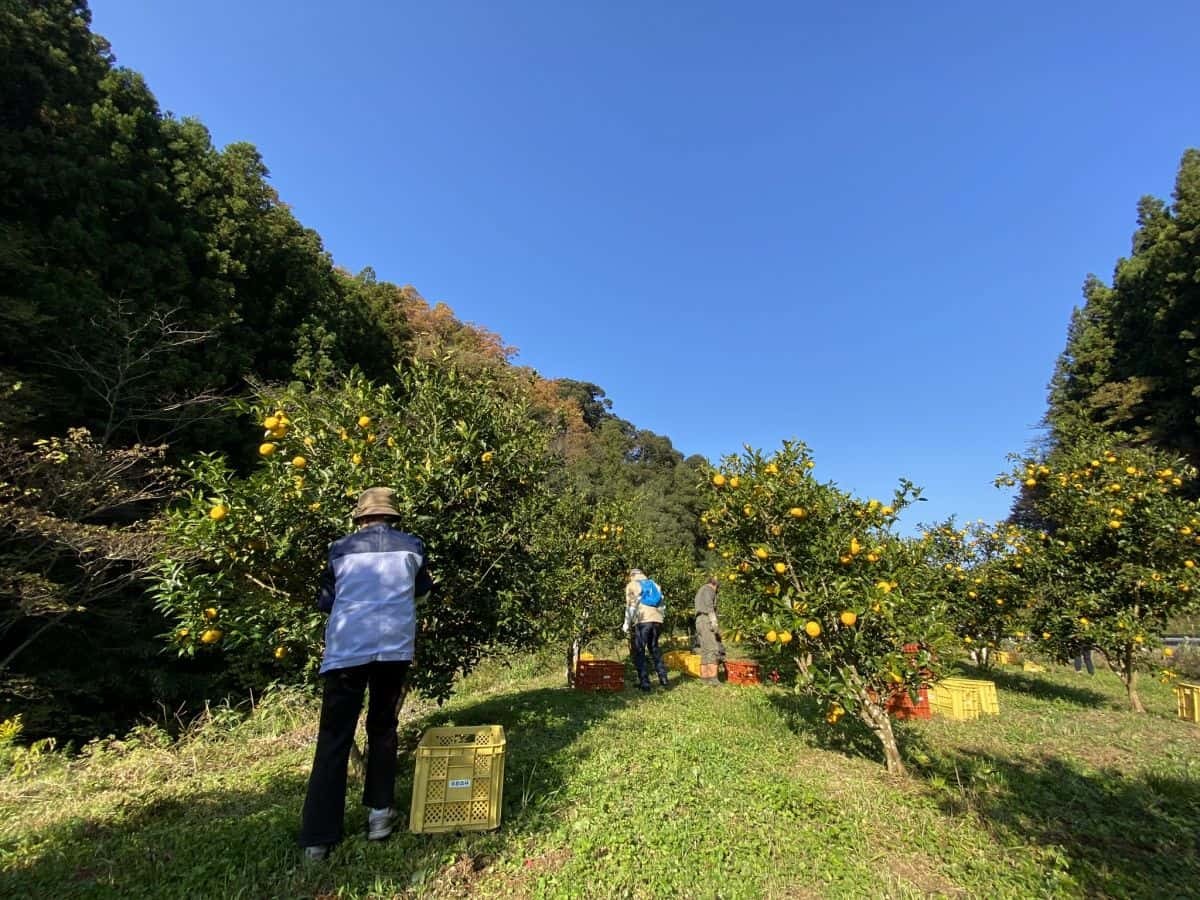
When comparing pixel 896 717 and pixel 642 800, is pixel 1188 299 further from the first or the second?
pixel 642 800

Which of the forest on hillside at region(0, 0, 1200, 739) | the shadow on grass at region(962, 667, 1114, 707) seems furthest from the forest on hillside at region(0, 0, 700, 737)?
the shadow on grass at region(962, 667, 1114, 707)

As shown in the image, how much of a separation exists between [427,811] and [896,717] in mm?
5264

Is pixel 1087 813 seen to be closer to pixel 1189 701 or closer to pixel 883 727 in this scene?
pixel 883 727

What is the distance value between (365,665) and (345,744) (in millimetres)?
415

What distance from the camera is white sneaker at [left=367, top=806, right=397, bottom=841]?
2984 millimetres

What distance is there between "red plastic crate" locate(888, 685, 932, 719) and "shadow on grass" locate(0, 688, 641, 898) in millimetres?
3703

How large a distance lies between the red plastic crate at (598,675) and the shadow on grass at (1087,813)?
3.93 metres

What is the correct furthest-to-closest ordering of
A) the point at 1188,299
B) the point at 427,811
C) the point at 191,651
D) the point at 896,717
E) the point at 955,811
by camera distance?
the point at 1188,299, the point at 896,717, the point at 191,651, the point at 955,811, the point at 427,811

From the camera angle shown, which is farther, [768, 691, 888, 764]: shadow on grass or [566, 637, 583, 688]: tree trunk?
[566, 637, 583, 688]: tree trunk

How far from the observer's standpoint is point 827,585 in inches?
176

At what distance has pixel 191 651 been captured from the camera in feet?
12.5

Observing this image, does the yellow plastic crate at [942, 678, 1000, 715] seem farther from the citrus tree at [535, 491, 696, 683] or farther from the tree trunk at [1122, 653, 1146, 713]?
the citrus tree at [535, 491, 696, 683]

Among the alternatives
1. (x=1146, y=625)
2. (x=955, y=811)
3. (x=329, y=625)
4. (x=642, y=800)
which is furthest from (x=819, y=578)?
(x=1146, y=625)

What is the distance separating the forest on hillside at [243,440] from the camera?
4.01m
